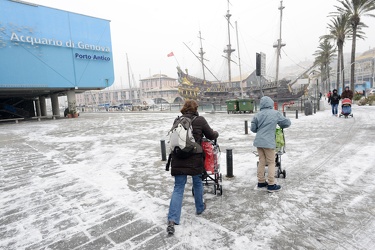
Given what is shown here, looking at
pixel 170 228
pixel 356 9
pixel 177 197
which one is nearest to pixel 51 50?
pixel 177 197

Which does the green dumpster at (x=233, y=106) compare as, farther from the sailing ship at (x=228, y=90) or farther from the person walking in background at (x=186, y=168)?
the sailing ship at (x=228, y=90)

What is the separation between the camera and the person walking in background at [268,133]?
→ 4.10 meters

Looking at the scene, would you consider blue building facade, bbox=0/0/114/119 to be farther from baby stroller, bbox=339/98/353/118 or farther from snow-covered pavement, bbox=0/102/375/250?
baby stroller, bbox=339/98/353/118

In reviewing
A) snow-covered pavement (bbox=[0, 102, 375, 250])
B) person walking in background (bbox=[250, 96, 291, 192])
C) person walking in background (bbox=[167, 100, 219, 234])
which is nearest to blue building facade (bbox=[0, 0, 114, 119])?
snow-covered pavement (bbox=[0, 102, 375, 250])

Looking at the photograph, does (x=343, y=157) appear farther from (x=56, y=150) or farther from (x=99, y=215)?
(x=56, y=150)

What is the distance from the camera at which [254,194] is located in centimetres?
417

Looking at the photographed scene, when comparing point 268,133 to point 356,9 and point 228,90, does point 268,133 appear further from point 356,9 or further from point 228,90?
point 228,90

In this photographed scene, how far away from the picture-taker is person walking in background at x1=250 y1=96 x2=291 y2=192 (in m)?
4.10

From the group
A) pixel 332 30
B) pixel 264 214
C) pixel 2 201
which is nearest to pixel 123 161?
pixel 2 201

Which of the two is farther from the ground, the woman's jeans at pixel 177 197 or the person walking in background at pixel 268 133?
the person walking in background at pixel 268 133

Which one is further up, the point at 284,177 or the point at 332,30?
the point at 332,30

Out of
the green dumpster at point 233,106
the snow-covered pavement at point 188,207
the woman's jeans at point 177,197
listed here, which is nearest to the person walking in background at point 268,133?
the snow-covered pavement at point 188,207

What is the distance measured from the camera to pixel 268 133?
4094 millimetres

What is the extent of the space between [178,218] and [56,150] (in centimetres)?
773
